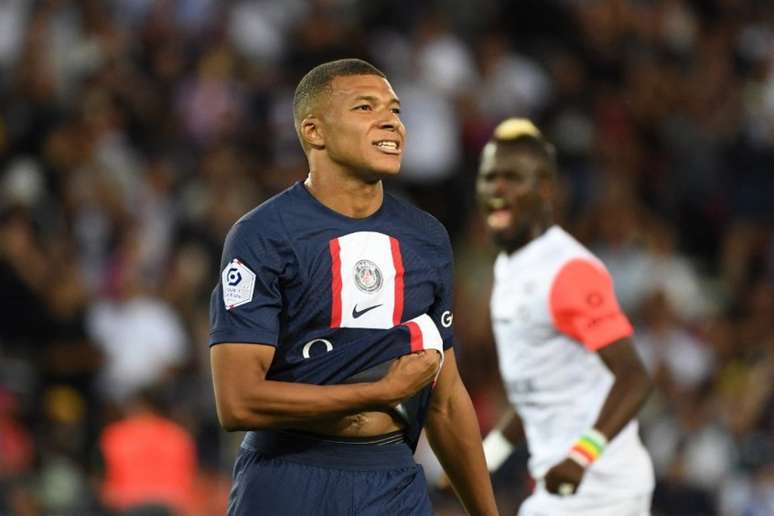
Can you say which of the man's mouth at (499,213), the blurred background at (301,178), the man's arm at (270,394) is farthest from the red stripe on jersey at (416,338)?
the blurred background at (301,178)

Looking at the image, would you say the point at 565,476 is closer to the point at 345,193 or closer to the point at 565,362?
the point at 565,362

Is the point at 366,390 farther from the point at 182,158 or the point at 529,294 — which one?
the point at 182,158

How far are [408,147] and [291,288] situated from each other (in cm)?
830

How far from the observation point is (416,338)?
181 inches

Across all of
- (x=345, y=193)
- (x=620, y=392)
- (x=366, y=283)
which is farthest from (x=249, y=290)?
(x=620, y=392)

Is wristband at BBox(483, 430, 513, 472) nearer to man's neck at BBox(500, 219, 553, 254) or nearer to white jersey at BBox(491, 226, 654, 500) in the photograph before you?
white jersey at BBox(491, 226, 654, 500)

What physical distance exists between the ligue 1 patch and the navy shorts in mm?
457

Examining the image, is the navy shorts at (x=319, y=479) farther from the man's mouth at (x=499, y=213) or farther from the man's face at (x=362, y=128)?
the man's mouth at (x=499, y=213)

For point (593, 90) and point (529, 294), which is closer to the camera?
point (529, 294)

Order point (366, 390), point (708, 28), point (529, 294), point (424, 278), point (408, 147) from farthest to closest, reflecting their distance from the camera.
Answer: point (708, 28) → point (408, 147) → point (529, 294) → point (424, 278) → point (366, 390)

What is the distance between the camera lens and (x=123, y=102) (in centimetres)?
1191

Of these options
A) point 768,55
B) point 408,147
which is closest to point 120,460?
point 408,147

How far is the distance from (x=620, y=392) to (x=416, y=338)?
5.07ft

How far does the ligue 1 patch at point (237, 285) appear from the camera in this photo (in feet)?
14.7
